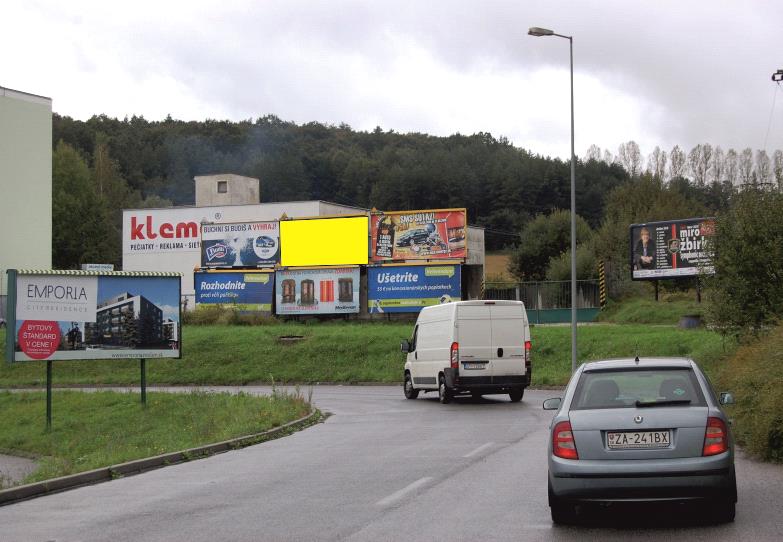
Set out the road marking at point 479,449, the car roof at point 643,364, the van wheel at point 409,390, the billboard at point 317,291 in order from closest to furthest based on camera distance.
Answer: the car roof at point 643,364 < the road marking at point 479,449 < the van wheel at point 409,390 < the billboard at point 317,291

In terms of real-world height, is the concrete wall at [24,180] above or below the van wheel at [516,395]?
above

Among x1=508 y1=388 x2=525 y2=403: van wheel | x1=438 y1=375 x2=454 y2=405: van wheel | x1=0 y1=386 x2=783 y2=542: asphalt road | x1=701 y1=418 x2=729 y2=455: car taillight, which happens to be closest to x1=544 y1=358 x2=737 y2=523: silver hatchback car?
x1=701 y1=418 x2=729 y2=455: car taillight

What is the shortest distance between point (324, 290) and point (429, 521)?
152 feet

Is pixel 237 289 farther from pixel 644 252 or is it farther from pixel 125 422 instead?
pixel 125 422

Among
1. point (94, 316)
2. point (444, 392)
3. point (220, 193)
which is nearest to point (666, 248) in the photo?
point (444, 392)

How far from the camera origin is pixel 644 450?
884 centimetres

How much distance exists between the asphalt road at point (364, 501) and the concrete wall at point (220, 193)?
68961 millimetres

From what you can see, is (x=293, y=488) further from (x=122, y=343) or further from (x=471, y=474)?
(x=122, y=343)

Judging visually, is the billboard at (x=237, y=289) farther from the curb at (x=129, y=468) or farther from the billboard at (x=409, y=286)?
the curb at (x=129, y=468)

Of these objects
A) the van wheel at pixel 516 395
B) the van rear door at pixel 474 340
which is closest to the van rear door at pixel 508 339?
the van rear door at pixel 474 340

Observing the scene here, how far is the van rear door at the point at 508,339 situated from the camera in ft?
83.8

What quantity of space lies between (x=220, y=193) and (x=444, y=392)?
62406 millimetres

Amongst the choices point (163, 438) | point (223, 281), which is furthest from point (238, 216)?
point (163, 438)

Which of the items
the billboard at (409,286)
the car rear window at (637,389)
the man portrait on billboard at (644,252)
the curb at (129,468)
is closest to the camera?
the car rear window at (637,389)
